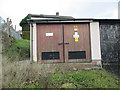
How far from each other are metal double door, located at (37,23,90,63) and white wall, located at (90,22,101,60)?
22cm

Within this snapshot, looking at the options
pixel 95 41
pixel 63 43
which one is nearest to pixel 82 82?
pixel 63 43

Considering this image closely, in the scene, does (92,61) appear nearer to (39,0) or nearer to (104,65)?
(104,65)

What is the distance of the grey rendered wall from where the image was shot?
6.23 meters

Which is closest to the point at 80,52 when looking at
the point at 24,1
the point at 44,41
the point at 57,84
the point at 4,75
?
the point at 44,41

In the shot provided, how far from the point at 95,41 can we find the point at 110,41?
3.41 feet

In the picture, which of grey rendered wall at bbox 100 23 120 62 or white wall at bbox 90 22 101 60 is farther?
grey rendered wall at bbox 100 23 120 62

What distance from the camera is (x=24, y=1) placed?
8.06m

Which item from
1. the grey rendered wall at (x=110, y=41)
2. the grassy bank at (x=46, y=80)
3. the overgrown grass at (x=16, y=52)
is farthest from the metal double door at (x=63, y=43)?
the grassy bank at (x=46, y=80)

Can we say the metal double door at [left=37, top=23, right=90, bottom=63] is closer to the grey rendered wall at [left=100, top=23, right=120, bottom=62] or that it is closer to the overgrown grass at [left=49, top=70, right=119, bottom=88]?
the grey rendered wall at [left=100, top=23, right=120, bottom=62]

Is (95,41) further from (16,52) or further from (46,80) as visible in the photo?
(16,52)

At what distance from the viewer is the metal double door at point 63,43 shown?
5969 mm

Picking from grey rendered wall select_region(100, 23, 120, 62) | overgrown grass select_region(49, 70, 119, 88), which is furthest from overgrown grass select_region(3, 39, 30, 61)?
grey rendered wall select_region(100, 23, 120, 62)

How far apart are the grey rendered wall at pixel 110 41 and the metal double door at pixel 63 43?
943 mm

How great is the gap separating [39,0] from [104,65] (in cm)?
618
